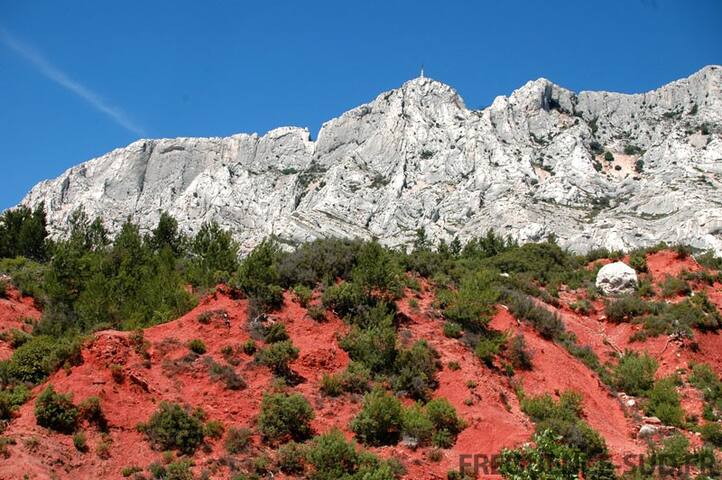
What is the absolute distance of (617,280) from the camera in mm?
40531

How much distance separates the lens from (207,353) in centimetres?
2469

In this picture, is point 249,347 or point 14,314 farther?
point 14,314

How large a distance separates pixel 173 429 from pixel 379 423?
20.7 ft

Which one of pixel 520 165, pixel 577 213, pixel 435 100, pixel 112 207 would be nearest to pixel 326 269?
pixel 577 213

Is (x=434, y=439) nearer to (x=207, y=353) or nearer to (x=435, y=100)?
(x=207, y=353)

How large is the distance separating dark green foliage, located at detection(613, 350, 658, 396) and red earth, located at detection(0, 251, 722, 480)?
0.96 metres

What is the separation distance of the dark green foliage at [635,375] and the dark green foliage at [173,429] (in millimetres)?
18344

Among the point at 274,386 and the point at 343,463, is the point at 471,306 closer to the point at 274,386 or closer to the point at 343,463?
the point at 274,386

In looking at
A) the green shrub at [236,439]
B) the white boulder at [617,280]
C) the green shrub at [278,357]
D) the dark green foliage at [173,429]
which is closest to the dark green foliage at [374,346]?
the green shrub at [278,357]

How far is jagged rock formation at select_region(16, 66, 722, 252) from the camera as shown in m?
90.9

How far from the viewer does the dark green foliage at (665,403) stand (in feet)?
82.4

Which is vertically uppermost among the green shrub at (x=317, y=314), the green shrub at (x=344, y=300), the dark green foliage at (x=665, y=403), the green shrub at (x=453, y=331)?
the green shrub at (x=344, y=300)

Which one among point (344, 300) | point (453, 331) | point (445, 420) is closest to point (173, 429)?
point (445, 420)

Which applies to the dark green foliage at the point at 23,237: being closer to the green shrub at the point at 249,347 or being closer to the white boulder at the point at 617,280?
the green shrub at the point at 249,347
